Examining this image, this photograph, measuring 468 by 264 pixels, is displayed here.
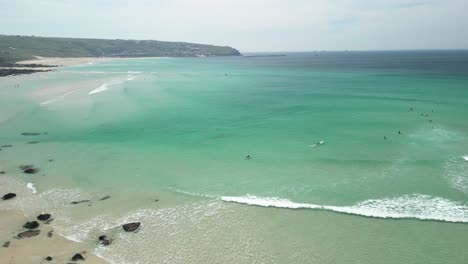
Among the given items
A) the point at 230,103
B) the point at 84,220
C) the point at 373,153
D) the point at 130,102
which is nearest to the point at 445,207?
the point at 373,153

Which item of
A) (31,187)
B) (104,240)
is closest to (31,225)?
(104,240)

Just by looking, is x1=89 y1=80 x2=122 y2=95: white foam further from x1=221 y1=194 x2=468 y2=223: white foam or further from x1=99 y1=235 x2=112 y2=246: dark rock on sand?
x1=221 y1=194 x2=468 y2=223: white foam

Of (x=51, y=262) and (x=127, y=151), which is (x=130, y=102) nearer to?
(x=127, y=151)

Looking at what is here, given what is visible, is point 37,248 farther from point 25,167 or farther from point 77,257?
point 25,167

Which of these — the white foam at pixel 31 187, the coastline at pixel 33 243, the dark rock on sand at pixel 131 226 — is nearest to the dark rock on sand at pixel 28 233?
the coastline at pixel 33 243

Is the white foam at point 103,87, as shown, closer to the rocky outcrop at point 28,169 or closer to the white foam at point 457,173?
the rocky outcrop at point 28,169

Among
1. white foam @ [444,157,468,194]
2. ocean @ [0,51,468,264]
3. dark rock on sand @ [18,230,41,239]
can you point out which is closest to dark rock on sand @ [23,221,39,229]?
dark rock on sand @ [18,230,41,239]
